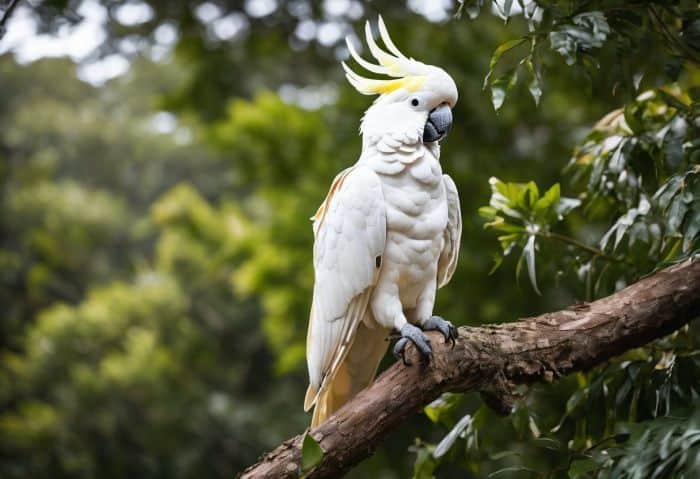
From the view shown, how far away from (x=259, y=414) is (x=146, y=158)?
5.76m

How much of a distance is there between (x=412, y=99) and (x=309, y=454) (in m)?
1.02

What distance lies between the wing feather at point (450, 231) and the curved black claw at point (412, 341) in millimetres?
341

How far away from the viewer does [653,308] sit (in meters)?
2.15

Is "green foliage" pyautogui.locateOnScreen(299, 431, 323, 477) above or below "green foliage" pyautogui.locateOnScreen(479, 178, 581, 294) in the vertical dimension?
below

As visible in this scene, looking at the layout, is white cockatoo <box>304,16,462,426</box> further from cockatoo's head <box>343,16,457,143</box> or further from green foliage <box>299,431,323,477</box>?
green foliage <box>299,431,323,477</box>

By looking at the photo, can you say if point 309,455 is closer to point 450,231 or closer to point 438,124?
point 450,231

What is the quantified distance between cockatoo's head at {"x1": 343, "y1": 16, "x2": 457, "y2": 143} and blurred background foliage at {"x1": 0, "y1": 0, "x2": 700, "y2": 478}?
0.18 m

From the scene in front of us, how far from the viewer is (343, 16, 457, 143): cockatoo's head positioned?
2236 millimetres

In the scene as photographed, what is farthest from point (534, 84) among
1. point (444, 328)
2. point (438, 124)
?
point (444, 328)

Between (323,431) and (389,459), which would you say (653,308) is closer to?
(323,431)

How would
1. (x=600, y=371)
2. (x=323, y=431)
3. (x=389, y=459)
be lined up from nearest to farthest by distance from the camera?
(x=323, y=431) < (x=600, y=371) < (x=389, y=459)

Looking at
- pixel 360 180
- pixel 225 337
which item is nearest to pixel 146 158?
pixel 225 337

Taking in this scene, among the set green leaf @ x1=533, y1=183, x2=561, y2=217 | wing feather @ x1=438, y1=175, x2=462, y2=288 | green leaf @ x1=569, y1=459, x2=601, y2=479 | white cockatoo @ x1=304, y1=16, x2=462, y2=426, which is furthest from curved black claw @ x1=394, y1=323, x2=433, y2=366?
green leaf @ x1=533, y1=183, x2=561, y2=217

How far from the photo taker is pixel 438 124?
2.26 metres
